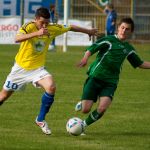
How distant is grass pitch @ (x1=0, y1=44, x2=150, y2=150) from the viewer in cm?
1023

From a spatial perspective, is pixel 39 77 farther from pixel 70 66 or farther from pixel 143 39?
pixel 143 39

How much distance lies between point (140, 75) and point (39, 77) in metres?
9.85

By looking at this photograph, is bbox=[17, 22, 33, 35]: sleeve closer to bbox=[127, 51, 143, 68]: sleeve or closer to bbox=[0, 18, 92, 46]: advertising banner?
bbox=[127, 51, 143, 68]: sleeve

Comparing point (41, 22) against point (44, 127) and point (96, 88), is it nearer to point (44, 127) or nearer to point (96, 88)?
point (96, 88)

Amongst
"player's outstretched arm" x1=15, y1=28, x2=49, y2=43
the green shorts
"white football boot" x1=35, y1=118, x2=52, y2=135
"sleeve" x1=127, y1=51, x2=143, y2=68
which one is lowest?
"white football boot" x1=35, y1=118, x2=52, y2=135

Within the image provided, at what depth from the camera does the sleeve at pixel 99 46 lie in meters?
10.9

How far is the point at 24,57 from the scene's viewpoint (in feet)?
37.2

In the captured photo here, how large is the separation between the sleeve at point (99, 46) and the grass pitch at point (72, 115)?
129 cm

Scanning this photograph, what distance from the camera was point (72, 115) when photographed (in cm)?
1301

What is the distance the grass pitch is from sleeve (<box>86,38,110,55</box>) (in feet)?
4.25

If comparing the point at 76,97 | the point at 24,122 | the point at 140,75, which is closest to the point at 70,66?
the point at 140,75

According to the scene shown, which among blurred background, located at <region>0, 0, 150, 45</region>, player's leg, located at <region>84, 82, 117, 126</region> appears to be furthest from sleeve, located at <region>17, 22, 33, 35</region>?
blurred background, located at <region>0, 0, 150, 45</region>

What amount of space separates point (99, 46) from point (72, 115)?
2.34m

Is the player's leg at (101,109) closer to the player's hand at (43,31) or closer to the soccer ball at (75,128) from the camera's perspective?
the soccer ball at (75,128)
